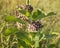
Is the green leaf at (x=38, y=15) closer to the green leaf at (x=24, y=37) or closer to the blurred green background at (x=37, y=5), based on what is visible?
the green leaf at (x=24, y=37)

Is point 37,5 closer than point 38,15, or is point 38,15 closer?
point 38,15

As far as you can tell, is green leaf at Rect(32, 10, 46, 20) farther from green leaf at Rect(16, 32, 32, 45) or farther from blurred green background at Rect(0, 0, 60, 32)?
blurred green background at Rect(0, 0, 60, 32)

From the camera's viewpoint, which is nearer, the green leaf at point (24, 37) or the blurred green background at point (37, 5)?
the green leaf at point (24, 37)

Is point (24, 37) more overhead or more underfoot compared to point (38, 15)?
more underfoot

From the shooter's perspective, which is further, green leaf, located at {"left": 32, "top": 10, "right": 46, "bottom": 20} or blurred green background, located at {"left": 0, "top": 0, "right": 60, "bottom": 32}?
blurred green background, located at {"left": 0, "top": 0, "right": 60, "bottom": 32}

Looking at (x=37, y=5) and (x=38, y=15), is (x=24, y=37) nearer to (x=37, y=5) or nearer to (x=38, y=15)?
(x=38, y=15)

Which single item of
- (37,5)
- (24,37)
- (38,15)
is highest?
(38,15)

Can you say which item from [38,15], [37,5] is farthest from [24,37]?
[37,5]

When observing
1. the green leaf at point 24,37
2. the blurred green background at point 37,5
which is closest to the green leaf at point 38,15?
the green leaf at point 24,37

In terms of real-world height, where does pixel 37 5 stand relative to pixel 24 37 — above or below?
below

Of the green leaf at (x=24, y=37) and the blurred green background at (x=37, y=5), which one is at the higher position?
the green leaf at (x=24, y=37)

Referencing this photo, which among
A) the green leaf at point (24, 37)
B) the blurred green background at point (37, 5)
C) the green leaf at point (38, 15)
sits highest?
the green leaf at point (38, 15)

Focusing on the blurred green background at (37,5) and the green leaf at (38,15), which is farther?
the blurred green background at (37,5)

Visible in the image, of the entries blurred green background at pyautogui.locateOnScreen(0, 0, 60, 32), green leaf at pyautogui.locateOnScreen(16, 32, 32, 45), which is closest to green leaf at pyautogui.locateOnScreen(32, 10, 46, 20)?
green leaf at pyautogui.locateOnScreen(16, 32, 32, 45)
